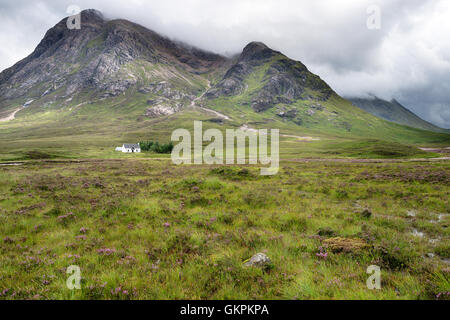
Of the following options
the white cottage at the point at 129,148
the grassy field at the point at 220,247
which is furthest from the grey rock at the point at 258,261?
the white cottage at the point at 129,148

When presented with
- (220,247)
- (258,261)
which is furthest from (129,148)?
(258,261)

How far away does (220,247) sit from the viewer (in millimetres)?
7078

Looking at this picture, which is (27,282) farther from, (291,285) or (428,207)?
(428,207)

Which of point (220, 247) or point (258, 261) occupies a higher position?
point (258, 261)

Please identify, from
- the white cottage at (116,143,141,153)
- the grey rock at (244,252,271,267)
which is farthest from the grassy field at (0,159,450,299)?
the white cottage at (116,143,141,153)

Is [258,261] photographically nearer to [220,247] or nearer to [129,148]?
[220,247]

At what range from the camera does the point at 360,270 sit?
540cm

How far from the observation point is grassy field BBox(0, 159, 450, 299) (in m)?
4.79

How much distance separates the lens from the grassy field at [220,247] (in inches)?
189

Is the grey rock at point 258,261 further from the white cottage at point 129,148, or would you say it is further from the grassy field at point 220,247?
the white cottage at point 129,148
